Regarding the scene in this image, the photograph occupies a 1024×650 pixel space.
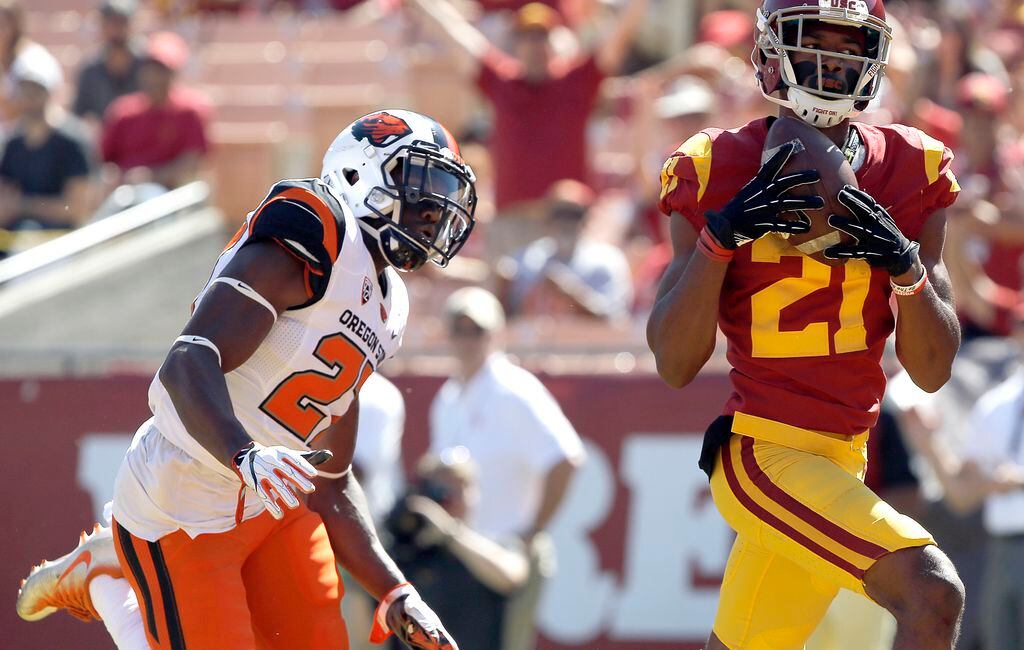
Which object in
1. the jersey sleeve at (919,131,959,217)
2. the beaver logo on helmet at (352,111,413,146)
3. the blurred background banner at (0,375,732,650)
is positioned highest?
the beaver logo on helmet at (352,111,413,146)

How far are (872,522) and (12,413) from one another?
540 cm

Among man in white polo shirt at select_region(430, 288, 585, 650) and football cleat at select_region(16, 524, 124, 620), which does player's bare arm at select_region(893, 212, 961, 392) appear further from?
man in white polo shirt at select_region(430, 288, 585, 650)

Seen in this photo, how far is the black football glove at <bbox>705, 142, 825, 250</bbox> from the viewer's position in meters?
3.74

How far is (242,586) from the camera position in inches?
164

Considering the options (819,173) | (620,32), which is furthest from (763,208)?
(620,32)

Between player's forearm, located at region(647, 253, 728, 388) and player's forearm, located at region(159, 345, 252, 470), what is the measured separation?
105cm

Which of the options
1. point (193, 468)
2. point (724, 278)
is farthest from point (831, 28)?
point (193, 468)

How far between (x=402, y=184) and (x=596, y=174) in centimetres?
→ 665

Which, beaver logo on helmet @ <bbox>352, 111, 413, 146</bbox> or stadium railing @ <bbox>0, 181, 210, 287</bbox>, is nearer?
beaver logo on helmet @ <bbox>352, 111, 413, 146</bbox>

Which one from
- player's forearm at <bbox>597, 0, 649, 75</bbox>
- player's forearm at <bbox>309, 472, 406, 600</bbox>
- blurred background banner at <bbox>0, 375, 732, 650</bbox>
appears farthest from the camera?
player's forearm at <bbox>597, 0, 649, 75</bbox>

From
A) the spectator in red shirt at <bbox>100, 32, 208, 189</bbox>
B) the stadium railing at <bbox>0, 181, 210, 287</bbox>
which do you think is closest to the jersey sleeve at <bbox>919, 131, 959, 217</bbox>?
the stadium railing at <bbox>0, 181, 210, 287</bbox>

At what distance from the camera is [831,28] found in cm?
397

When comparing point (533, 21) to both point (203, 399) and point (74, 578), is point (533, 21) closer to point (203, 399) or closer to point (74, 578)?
point (74, 578)

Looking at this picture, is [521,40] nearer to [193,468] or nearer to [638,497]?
[638,497]
